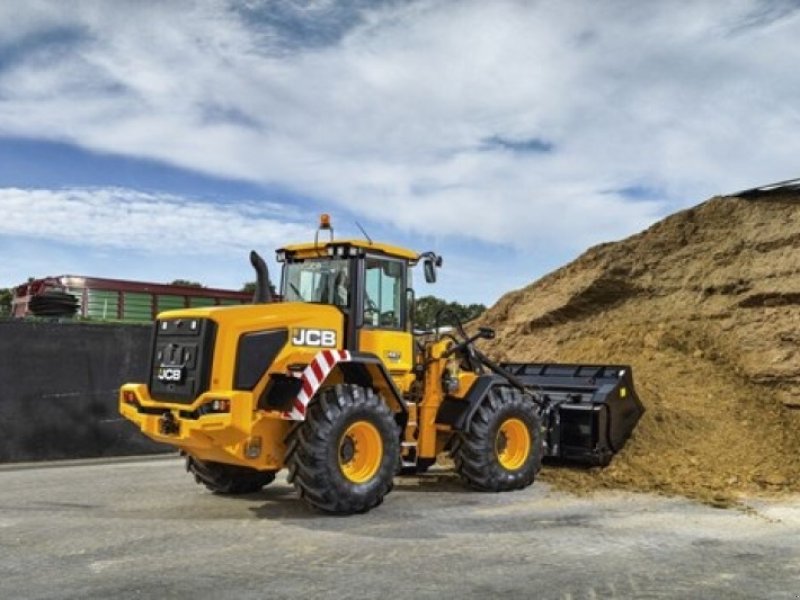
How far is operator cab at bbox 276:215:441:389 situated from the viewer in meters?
8.92

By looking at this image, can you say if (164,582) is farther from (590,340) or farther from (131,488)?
(590,340)

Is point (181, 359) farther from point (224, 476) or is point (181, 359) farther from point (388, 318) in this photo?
point (388, 318)

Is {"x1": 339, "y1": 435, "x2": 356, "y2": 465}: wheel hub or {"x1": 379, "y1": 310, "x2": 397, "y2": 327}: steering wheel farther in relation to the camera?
{"x1": 379, "y1": 310, "x2": 397, "y2": 327}: steering wheel

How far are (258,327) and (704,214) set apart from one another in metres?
9.81

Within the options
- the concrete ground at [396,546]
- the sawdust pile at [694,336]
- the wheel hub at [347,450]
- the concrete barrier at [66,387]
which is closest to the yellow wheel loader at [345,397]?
the wheel hub at [347,450]

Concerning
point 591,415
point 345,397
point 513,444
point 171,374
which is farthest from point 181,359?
point 591,415

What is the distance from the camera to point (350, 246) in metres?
8.95

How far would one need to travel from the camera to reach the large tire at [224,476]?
9.14m

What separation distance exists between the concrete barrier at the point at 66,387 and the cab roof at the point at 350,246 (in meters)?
5.00

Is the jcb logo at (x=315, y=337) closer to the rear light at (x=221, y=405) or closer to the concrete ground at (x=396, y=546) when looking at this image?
the rear light at (x=221, y=405)

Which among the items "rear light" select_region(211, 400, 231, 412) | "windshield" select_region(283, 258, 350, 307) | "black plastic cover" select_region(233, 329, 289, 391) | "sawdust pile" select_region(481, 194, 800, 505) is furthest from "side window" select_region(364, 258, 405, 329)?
"sawdust pile" select_region(481, 194, 800, 505)

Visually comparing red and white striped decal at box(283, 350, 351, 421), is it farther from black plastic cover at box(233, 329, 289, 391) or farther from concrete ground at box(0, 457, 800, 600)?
concrete ground at box(0, 457, 800, 600)

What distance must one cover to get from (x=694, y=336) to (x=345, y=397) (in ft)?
23.9

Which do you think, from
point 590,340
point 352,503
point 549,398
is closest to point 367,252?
point 352,503
